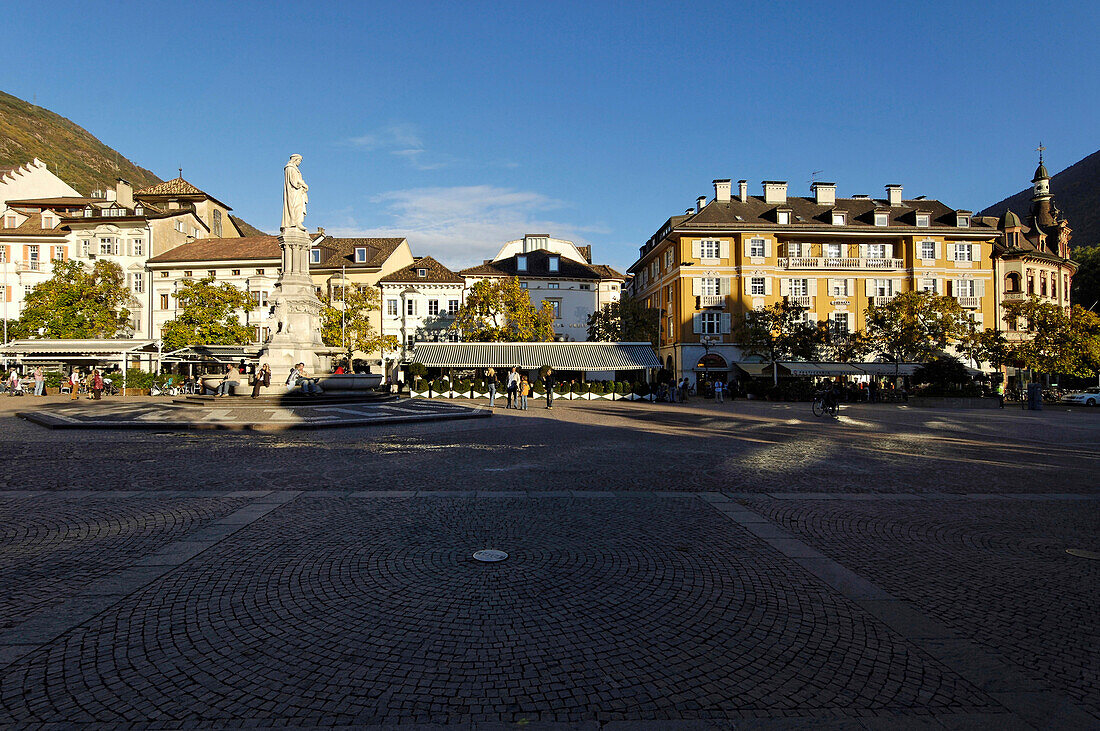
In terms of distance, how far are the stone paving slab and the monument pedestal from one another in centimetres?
370

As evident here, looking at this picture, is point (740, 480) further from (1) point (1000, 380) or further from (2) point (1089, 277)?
(2) point (1089, 277)

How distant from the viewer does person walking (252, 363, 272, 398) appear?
83.9ft

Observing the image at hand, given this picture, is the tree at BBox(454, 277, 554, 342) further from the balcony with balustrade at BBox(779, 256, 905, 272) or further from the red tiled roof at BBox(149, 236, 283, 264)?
the balcony with balustrade at BBox(779, 256, 905, 272)

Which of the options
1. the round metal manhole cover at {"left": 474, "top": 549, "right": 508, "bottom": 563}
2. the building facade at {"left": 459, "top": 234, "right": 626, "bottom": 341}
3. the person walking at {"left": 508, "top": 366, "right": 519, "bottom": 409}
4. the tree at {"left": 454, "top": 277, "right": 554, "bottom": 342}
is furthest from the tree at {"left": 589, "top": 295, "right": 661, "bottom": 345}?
Answer: the round metal manhole cover at {"left": 474, "top": 549, "right": 508, "bottom": 563}

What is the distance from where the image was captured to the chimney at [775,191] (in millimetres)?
54344

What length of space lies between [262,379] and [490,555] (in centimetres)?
2355

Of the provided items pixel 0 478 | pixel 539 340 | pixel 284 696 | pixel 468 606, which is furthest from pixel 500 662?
pixel 539 340

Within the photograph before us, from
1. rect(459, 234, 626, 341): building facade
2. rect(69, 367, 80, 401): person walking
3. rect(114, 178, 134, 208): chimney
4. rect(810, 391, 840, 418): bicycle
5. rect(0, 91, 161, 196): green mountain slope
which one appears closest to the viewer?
rect(810, 391, 840, 418): bicycle

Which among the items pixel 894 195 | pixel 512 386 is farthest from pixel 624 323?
pixel 894 195

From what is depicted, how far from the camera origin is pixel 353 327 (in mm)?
48000

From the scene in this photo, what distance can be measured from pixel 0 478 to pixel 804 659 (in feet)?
39.2

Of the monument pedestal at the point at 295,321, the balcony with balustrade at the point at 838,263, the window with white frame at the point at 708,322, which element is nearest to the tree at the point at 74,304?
the monument pedestal at the point at 295,321

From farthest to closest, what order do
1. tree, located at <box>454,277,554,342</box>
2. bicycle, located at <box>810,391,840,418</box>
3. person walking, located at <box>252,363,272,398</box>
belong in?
tree, located at <box>454,277,554,342</box>
bicycle, located at <box>810,391,840,418</box>
person walking, located at <box>252,363,272,398</box>

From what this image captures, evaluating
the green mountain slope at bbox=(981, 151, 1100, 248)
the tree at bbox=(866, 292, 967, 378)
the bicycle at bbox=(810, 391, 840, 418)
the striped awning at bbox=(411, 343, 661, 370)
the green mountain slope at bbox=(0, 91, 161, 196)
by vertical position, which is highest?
the green mountain slope at bbox=(0, 91, 161, 196)
